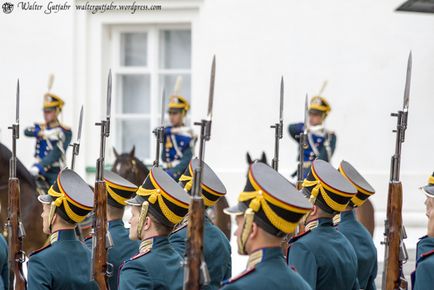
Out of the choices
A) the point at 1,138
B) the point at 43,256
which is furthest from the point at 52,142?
the point at 43,256

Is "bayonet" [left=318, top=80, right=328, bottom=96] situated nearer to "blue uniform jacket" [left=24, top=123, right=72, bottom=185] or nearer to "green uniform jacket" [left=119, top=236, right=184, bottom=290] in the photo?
"blue uniform jacket" [left=24, top=123, right=72, bottom=185]

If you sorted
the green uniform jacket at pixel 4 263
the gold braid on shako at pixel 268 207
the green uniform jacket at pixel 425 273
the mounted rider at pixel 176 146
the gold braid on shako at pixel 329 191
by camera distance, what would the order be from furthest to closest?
the mounted rider at pixel 176 146, the green uniform jacket at pixel 4 263, the gold braid on shako at pixel 329 191, the green uniform jacket at pixel 425 273, the gold braid on shako at pixel 268 207

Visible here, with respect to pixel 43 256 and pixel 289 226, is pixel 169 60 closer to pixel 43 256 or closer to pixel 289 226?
pixel 43 256

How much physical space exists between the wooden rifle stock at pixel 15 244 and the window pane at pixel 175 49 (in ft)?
28.0

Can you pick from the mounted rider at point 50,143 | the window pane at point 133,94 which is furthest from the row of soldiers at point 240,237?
the window pane at point 133,94

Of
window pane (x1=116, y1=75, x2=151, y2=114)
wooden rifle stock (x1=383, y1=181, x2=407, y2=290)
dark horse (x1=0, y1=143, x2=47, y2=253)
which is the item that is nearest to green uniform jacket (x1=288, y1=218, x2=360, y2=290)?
wooden rifle stock (x1=383, y1=181, x2=407, y2=290)

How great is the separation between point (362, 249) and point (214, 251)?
889 mm

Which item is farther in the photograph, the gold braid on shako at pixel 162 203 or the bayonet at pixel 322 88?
the bayonet at pixel 322 88

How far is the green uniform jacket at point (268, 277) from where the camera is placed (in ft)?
13.8

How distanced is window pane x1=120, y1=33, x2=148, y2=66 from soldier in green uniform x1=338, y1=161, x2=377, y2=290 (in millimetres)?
8885

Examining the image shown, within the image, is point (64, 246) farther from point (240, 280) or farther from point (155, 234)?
point (240, 280)

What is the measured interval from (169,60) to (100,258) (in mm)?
9931

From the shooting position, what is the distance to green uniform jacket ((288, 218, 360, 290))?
17.7 ft

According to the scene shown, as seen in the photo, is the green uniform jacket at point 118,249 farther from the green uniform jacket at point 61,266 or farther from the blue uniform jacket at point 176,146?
the blue uniform jacket at point 176,146
